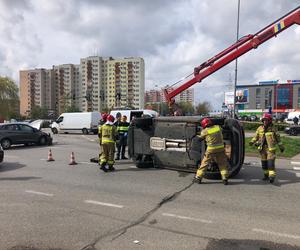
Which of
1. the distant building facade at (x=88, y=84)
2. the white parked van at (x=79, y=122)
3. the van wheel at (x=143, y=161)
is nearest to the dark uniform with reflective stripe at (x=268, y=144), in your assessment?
the van wheel at (x=143, y=161)

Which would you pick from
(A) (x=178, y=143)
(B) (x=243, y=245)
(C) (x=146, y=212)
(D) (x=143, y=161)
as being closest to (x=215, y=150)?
(A) (x=178, y=143)

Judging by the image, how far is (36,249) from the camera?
4297 millimetres

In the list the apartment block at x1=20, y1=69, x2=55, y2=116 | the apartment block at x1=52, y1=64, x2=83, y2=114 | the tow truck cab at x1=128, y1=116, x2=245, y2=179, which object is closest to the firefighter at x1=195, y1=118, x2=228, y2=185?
the tow truck cab at x1=128, y1=116, x2=245, y2=179

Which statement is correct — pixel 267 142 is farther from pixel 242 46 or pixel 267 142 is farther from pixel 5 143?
pixel 5 143

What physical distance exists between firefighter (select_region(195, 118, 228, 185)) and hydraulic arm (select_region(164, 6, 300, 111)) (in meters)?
7.03

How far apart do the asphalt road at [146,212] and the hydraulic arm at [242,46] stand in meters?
6.24

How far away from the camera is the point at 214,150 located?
8.19 meters

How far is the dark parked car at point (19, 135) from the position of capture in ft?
59.6

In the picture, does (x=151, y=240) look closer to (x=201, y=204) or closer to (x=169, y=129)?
(x=201, y=204)

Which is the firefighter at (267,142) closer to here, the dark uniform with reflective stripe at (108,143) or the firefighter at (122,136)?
the dark uniform with reflective stripe at (108,143)

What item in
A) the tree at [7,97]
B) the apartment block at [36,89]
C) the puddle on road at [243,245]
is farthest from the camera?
the apartment block at [36,89]

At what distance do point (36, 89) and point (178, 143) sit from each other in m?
111

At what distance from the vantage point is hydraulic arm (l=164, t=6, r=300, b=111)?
510 inches

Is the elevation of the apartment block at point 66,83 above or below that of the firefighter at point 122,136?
above
